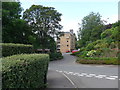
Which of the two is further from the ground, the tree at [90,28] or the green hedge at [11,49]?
the tree at [90,28]

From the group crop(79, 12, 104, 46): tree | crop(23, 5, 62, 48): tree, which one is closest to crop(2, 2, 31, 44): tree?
crop(23, 5, 62, 48): tree

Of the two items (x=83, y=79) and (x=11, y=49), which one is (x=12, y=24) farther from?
(x=83, y=79)

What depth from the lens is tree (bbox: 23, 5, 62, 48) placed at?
22.3 metres

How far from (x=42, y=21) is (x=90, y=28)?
53.8 feet

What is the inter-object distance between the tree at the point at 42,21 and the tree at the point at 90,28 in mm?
11355

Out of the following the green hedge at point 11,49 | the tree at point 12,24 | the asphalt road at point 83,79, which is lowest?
the asphalt road at point 83,79

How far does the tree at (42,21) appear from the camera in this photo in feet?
73.0

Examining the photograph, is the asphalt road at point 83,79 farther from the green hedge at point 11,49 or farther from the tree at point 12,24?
the tree at point 12,24

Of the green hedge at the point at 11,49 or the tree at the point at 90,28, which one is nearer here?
the green hedge at the point at 11,49

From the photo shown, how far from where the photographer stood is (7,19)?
1457 centimetres

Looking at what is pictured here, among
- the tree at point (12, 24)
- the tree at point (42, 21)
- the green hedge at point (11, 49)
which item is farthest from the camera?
the tree at point (42, 21)

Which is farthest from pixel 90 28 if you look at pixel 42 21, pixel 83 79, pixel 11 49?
pixel 11 49

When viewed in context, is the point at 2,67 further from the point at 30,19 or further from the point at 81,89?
the point at 30,19

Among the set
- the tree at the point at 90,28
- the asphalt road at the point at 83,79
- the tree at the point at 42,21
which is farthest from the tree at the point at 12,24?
the tree at the point at 90,28
